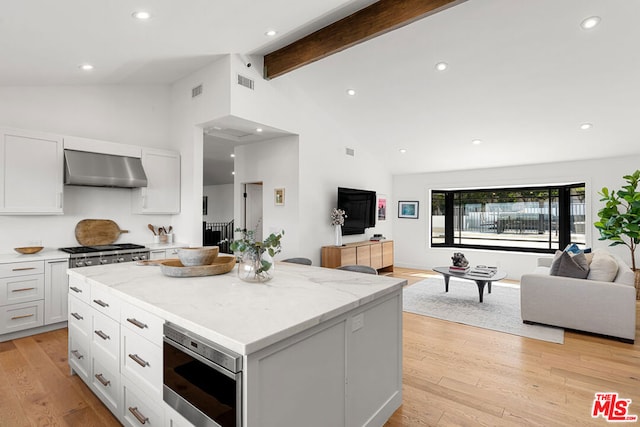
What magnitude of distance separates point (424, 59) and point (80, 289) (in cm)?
439

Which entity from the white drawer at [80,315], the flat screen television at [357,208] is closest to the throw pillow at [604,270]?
the flat screen television at [357,208]

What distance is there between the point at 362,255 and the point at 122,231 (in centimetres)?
402

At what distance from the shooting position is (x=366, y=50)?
14.0 feet

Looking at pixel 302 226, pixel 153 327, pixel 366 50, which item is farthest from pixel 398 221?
pixel 153 327

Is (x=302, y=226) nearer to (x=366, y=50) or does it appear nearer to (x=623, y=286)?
(x=366, y=50)

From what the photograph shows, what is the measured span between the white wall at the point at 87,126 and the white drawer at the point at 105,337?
261 cm

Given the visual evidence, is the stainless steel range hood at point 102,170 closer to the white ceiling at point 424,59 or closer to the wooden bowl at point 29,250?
the wooden bowl at point 29,250

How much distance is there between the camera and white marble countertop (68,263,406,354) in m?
1.36

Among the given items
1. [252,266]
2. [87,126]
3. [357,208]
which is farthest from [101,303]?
[357,208]

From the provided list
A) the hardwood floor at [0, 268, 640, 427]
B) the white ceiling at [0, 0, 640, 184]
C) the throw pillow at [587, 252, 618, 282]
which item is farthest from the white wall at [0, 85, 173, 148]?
the throw pillow at [587, 252, 618, 282]

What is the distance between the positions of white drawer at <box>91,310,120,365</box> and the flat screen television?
14.5 feet

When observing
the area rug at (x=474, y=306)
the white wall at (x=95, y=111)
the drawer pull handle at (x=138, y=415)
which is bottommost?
the area rug at (x=474, y=306)

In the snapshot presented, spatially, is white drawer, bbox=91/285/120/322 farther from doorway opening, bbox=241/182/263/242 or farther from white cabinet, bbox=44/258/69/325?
doorway opening, bbox=241/182/263/242

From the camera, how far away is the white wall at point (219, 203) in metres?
11.9
